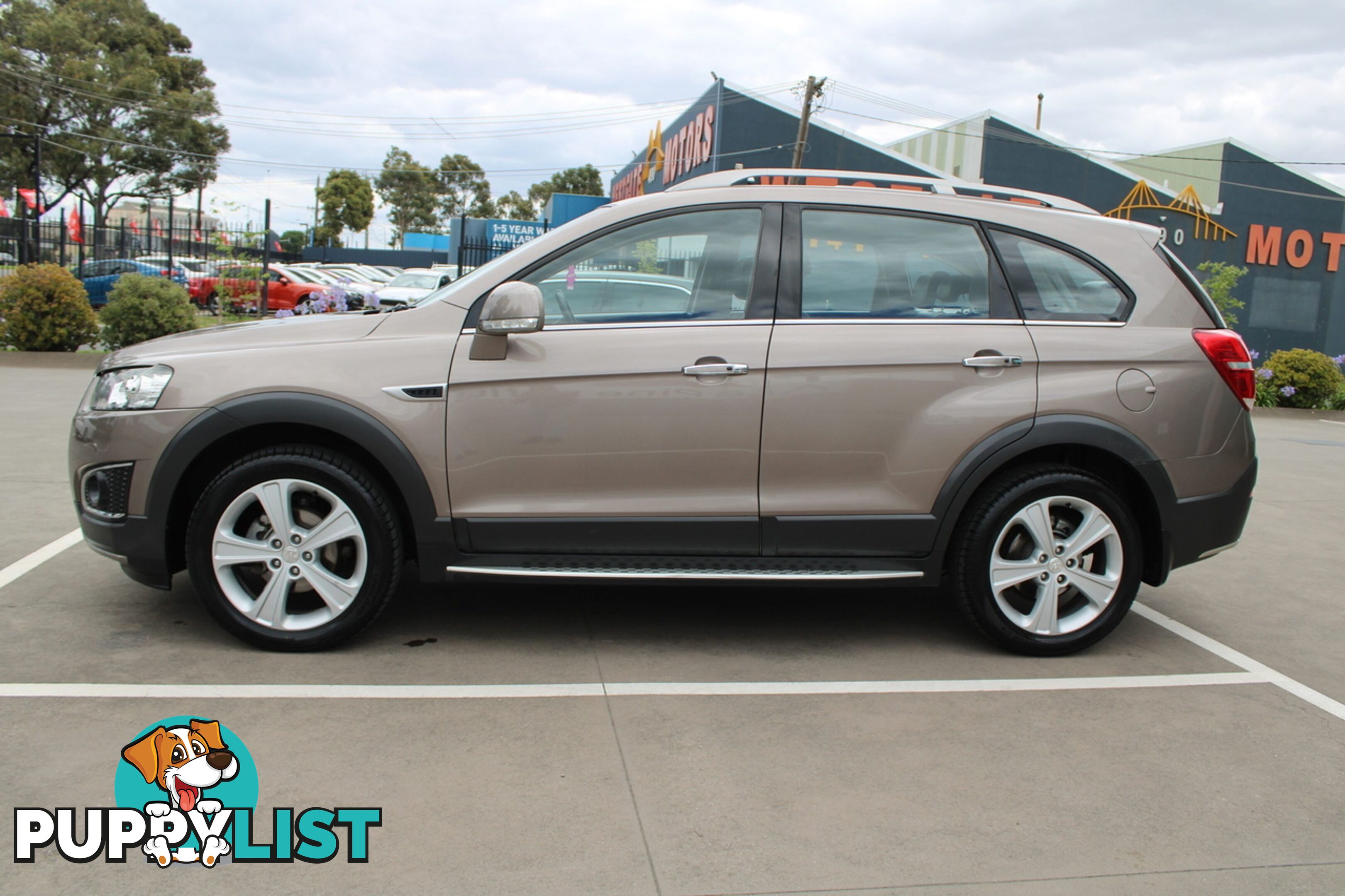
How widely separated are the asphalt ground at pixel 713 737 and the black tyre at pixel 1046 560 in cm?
16

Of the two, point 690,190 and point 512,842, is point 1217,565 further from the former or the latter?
point 512,842

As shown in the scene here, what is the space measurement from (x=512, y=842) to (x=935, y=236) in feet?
9.30

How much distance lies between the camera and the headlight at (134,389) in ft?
12.9

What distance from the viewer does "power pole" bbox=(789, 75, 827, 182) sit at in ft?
88.4

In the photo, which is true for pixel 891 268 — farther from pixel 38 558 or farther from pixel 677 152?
pixel 677 152

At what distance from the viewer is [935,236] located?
427cm

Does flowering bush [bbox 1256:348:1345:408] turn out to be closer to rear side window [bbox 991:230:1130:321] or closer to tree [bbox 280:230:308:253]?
rear side window [bbox 991:230:1130:321]

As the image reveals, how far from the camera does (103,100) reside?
150ft

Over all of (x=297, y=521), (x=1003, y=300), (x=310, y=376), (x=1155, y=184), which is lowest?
(x=297, y=521)

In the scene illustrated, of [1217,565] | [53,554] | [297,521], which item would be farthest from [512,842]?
[1217,565]

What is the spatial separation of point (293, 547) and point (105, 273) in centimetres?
2377

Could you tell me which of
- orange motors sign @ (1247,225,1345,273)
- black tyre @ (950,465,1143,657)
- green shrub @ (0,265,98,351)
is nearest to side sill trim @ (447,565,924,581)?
black tyre @ (950,465,1143,657)

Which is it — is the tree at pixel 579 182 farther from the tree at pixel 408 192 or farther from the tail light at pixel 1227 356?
the tail light at pixel 1227 356

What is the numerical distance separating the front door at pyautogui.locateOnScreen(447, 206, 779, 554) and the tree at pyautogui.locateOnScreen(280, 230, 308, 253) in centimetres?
8346
